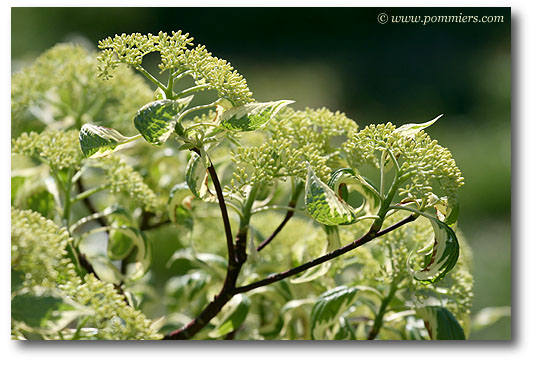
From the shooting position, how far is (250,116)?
0.42 meters

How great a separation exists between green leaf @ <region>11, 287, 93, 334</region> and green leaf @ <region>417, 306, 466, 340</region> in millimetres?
330

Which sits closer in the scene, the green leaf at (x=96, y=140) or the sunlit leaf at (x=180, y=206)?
the green leaf at (x=96, y=140)

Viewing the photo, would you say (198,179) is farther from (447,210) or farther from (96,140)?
(447,210)

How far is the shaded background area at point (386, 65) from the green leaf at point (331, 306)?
46cm

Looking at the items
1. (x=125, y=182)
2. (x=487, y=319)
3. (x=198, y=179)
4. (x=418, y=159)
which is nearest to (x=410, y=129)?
(x=418, y=159)

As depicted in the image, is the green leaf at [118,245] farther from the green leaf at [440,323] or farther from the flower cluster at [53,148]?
the green leaf at [440,323]

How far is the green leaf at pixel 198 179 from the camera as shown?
448mm

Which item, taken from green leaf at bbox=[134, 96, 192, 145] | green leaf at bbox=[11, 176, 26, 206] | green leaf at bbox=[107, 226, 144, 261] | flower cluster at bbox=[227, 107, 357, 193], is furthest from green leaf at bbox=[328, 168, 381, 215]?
green leaf at bbox=[11, 176, 26, 206]

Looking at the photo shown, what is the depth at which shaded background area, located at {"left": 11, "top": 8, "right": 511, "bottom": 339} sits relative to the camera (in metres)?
1.12

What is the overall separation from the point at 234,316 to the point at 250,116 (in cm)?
25

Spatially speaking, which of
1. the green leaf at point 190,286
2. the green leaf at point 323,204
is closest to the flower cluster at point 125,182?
the green leaf at point 190,286

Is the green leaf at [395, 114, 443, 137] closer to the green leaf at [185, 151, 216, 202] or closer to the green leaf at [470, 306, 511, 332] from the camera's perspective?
the green leaf at [185, 151, 216, 202]
